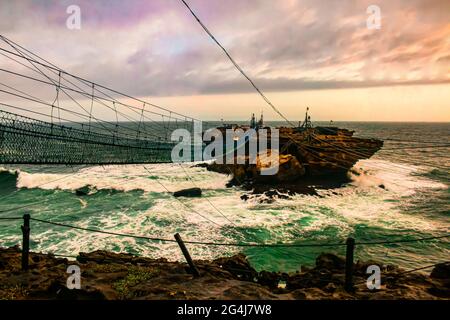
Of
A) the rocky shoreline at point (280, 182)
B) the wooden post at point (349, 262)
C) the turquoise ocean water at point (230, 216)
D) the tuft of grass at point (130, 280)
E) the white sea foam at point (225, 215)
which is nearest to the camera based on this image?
the wooden post at point (349, 262)

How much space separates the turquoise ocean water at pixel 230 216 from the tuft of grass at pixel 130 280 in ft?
29.7

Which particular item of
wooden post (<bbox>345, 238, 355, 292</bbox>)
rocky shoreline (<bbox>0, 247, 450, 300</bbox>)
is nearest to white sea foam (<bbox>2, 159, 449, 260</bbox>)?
rocky shoreline (<bbox>0, 247, 450, 300</bbox>)

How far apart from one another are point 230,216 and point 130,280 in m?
18.0

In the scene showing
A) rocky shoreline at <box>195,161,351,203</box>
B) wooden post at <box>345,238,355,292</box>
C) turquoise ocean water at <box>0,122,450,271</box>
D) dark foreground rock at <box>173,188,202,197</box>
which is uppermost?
wooden post at <box>345,238,355,292</box>

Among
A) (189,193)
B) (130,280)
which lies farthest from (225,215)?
(130,280)

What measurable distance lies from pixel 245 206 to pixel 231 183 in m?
10.4

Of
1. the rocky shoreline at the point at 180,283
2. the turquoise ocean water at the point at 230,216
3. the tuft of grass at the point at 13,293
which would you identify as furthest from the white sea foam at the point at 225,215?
the tuft of grass at the point at 13,293

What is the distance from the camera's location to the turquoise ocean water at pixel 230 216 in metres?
20.5

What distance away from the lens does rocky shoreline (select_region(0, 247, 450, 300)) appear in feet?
26.9

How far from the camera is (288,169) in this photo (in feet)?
121

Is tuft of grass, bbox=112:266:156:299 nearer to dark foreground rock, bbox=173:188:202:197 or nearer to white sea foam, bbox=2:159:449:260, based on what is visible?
white sea foam, bbox=2:159:449:260

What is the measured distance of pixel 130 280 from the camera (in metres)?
9.61

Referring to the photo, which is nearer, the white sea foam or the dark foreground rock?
the white sea foam

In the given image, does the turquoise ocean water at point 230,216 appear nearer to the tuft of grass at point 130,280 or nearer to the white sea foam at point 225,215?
the white sea foam at point 225,215
